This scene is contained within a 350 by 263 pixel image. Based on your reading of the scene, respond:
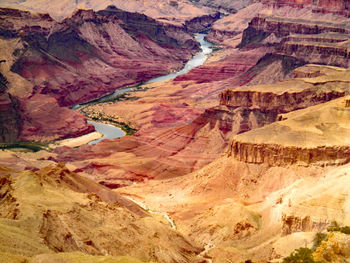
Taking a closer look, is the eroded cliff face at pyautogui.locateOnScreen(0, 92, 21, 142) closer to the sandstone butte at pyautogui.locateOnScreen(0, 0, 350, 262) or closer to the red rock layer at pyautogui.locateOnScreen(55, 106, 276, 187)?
the sandstone butte at pyautogui.locateOnScreen(0, 0, 350, 262)

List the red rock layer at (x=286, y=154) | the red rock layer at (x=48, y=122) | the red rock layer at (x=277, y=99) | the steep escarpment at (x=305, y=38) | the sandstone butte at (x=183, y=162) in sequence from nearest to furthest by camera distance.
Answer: the sandstone butte at (x=183, y=162)
the red rock layer at (x=286, y=154)
the red rock layer at (x=277, y=99)
the red rock layer at (x=48, y=122)
the steep escarpment at (x=305, y=38)

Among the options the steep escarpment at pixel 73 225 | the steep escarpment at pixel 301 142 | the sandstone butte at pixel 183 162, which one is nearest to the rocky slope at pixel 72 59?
the sandstone butte at pixel 183 162

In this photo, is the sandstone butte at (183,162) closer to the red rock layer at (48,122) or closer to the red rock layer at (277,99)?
the red rock layer at (277,99)

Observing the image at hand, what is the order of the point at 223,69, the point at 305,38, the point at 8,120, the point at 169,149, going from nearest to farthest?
the point at 169,149 → the point at 8,120 → the point at 305,38 → the point at 223,69

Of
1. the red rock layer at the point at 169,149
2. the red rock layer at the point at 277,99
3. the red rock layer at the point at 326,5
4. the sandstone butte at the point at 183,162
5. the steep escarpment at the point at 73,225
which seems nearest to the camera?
the steep escarpment at the point at 73,225

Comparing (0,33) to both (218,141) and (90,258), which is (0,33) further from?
(90,258)

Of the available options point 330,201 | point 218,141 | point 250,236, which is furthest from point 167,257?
point 218,141

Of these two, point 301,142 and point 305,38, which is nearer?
point 301,142

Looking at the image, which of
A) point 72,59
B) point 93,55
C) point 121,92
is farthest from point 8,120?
point 93,55

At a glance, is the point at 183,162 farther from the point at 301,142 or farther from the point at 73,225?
the point at 73,225
